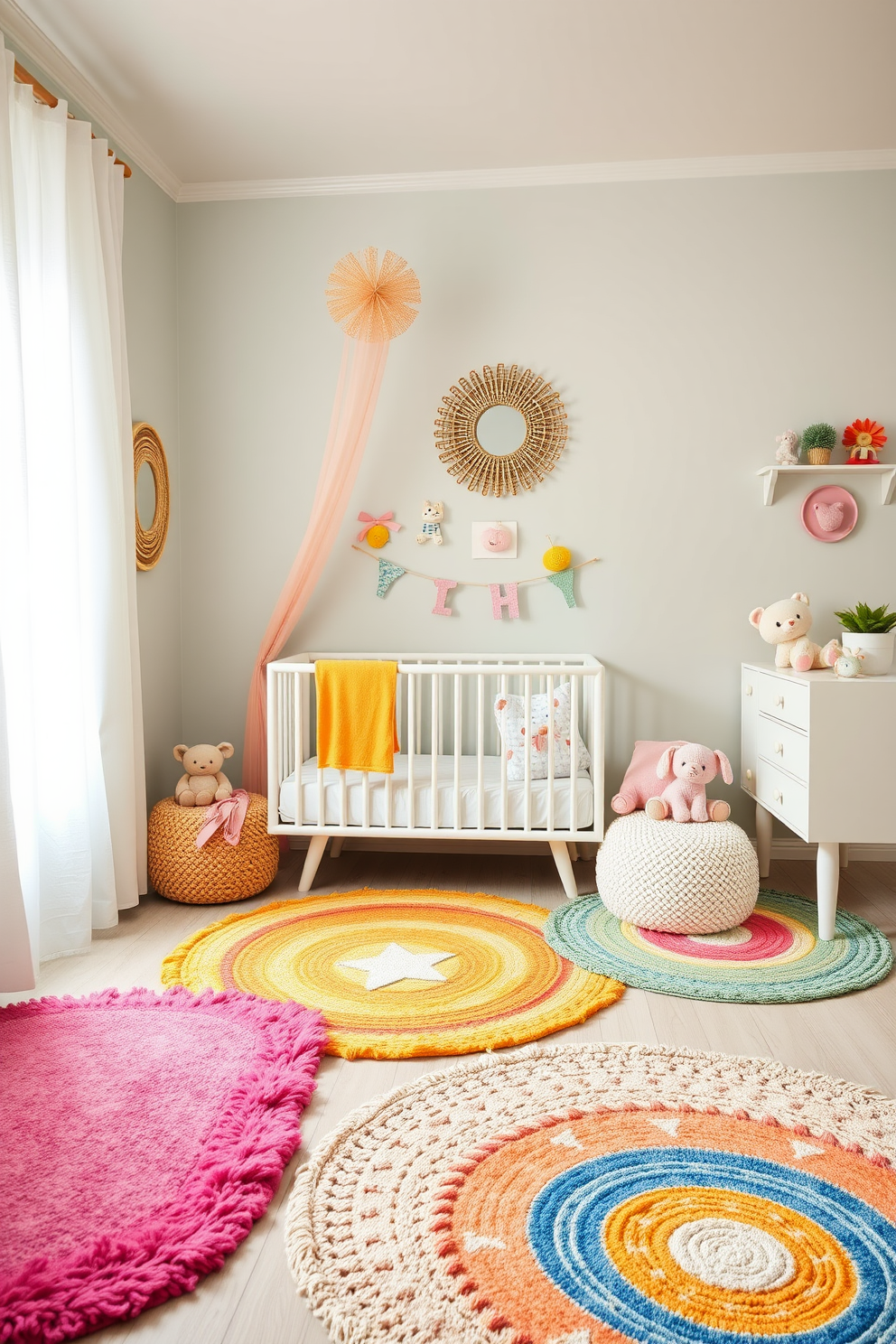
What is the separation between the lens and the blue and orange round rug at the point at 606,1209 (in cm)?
123

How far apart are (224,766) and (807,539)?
2362 mm

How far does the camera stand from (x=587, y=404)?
348cm

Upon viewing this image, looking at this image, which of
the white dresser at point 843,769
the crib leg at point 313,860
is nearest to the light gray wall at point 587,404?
the crib leg at point 313,860

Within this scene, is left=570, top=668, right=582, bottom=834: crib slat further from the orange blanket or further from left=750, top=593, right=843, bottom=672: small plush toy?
left=750, top=593, right=843, bottom=672: small plush toy

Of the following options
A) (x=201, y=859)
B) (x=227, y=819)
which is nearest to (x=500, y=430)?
(x=227, y=819)

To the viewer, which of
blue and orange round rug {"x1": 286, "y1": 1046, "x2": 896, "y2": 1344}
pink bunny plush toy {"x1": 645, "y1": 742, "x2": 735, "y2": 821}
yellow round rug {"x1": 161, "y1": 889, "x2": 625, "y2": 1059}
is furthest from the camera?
pink bunny plush toy {"x1": 645, "y1": 742, "x2": 735, "y2": 821}

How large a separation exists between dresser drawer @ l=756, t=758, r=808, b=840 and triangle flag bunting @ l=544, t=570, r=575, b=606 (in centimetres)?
90

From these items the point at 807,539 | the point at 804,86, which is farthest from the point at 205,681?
the point at 804,86

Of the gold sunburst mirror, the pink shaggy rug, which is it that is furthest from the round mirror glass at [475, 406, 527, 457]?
the pink shaggy rug

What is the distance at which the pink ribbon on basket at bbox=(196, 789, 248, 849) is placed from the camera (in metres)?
3.00

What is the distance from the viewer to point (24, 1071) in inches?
73.5

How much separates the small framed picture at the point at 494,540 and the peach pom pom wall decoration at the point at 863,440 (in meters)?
1.22

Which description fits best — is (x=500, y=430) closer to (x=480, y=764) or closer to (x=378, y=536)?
(x=378, y=536)

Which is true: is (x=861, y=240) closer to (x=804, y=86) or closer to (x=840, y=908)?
(x=804, y=86)
